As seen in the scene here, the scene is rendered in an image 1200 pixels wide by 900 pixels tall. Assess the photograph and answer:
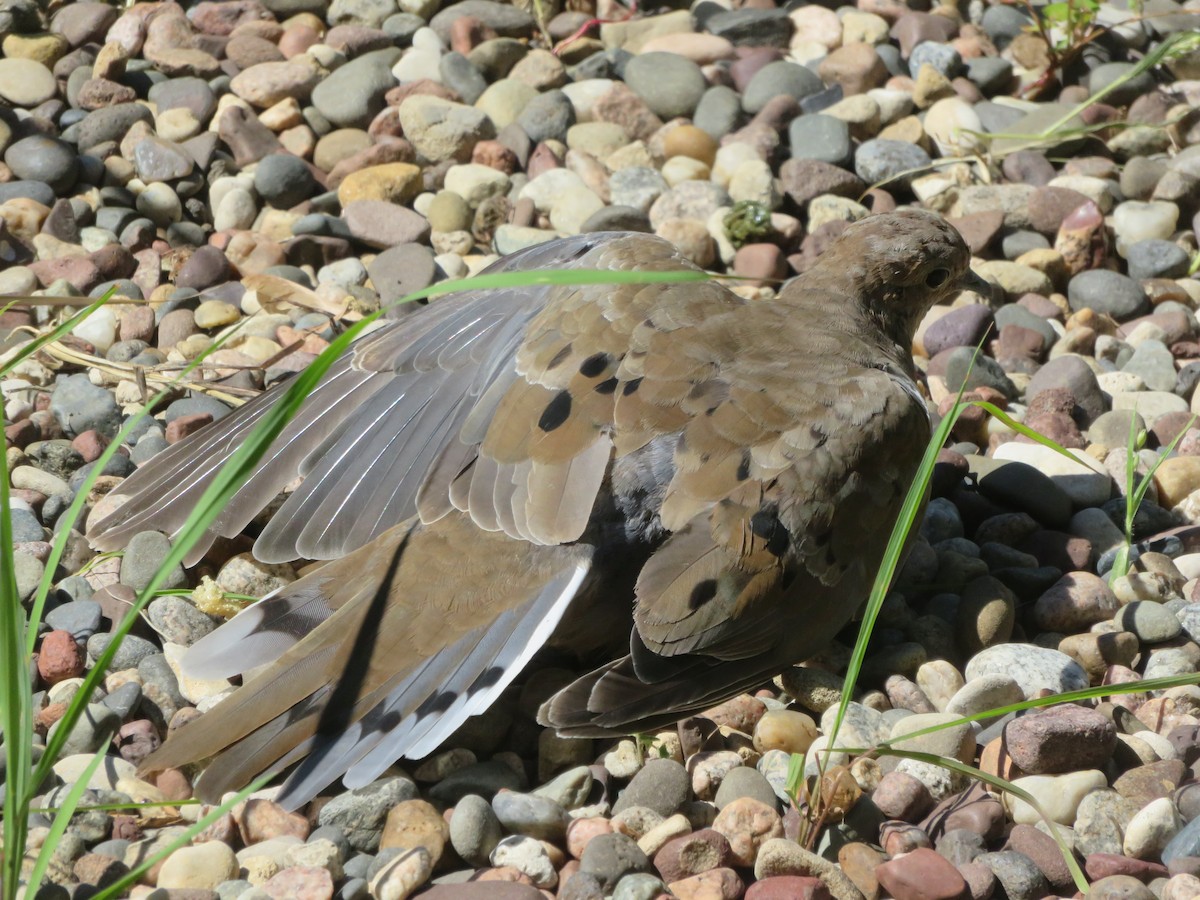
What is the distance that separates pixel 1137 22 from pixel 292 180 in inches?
145

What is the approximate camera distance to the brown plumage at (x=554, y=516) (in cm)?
280

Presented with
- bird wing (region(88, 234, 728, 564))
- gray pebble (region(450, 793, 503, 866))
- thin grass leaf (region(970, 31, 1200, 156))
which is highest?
bird wing (region(88, 234, 728, 564))

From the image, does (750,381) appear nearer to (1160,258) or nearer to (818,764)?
(818,764)

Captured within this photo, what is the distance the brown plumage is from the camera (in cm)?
280

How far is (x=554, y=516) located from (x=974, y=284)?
6.39 ft

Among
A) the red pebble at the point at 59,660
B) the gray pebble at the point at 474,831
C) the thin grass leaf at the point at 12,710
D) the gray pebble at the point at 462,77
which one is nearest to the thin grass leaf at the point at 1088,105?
the gray pebble at the point at 462,77

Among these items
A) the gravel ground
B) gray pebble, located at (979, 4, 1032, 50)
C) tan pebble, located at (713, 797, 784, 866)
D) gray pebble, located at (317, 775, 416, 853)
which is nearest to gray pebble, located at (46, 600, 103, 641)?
the gravel ground

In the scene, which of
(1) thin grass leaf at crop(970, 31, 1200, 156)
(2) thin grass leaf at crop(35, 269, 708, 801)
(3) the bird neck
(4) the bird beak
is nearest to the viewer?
(2) thin grass leaf at crop(35, 269, 708, 801)

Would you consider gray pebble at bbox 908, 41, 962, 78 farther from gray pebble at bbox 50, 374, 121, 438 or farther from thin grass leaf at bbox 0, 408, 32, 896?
thin grass leaf at bbox 0, 408, 32, 896

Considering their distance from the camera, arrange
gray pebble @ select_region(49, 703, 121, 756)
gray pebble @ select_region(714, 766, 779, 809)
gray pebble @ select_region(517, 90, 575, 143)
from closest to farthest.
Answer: gray pebble @ select_region(714, 766, 779, 809) → gray pebble @ select_region(49, 703, 121, 756) → gray pebble @ select_region(517, 90, 575, 143)

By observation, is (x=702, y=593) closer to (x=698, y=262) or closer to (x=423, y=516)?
(x=423, y=516)

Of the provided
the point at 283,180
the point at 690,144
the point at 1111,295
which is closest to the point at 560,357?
the point at 283,180

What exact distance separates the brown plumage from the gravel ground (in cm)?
17

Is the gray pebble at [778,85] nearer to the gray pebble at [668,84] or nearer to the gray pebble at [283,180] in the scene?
the gray pebble at [668,84]
